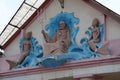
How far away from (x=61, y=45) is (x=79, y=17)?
1.04 m

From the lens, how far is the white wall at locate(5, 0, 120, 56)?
12.1m

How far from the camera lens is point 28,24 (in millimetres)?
13852

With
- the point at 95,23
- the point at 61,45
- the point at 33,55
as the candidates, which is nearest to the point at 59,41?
the point at 61,45

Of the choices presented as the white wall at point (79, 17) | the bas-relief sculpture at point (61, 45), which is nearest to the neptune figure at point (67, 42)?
the bas-relief sculpture at point (61, 45)

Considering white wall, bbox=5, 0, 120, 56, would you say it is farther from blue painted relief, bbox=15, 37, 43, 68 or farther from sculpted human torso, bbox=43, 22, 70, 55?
sculpted human torso, bbox=43, 22, 70, 55

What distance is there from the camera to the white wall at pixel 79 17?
39.6ft

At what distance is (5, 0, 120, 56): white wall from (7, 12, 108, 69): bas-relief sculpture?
15 centimetres

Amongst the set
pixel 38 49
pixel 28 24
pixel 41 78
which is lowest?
pixel 41 78

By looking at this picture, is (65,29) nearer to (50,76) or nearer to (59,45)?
(59,45)

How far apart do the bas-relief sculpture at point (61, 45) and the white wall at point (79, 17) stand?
0.15 m

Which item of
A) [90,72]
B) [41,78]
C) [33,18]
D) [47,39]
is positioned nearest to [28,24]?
[33,18]

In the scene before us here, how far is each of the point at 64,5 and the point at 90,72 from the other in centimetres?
251

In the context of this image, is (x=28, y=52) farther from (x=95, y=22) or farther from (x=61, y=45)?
(x=95, y=22)

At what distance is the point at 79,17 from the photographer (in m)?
12.7
